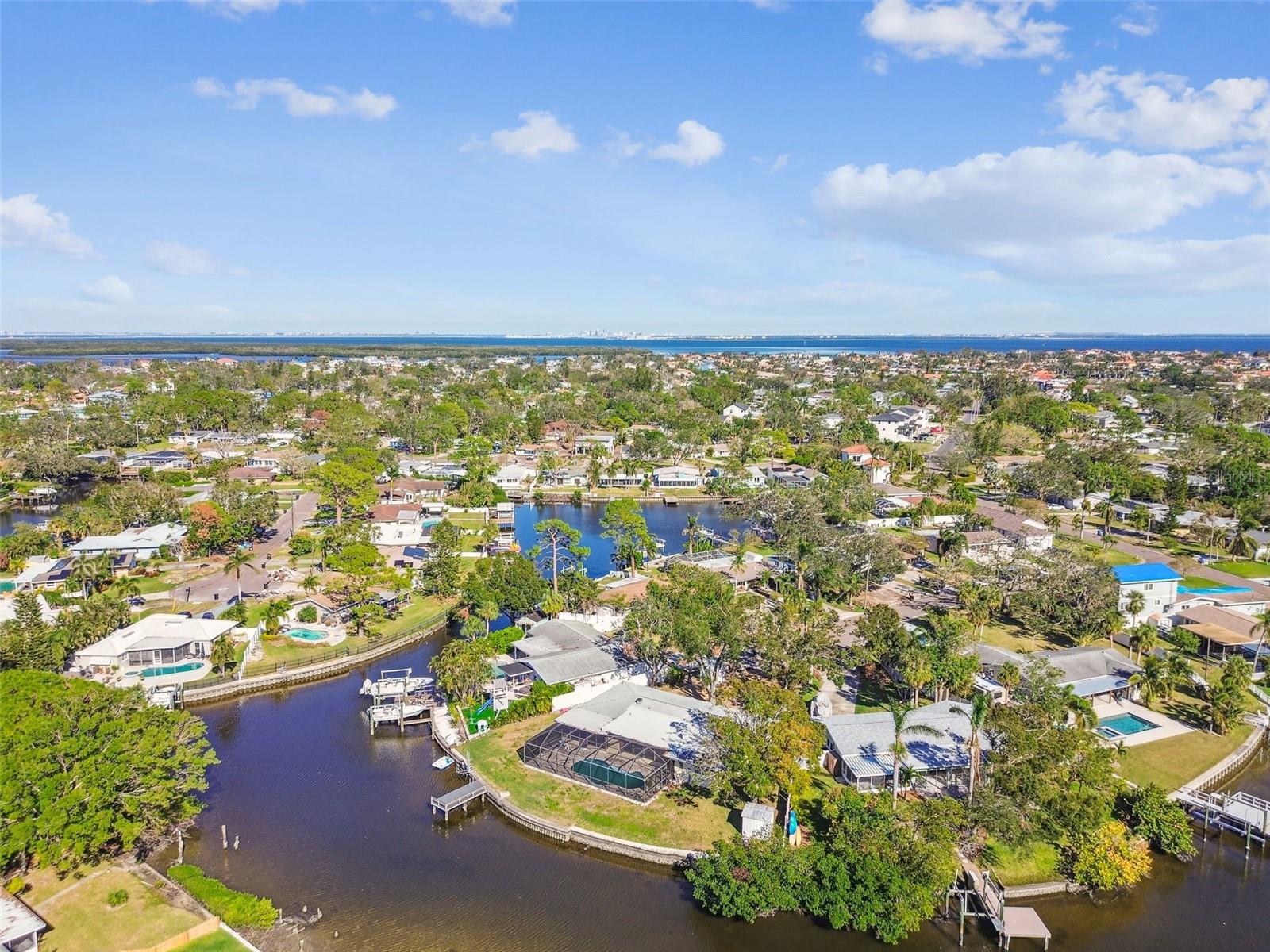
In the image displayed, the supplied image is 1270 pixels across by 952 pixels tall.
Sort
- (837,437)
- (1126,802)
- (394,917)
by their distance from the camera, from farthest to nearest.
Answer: (837,437) < (1126,802) < (394,917)

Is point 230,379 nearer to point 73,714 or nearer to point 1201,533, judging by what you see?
point 73,714

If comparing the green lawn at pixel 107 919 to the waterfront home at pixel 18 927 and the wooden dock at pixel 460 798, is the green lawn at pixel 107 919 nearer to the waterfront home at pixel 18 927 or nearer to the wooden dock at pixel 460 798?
the waterfront home at pixel 18 927

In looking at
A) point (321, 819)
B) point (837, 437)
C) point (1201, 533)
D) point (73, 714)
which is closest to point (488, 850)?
point (321, 819)

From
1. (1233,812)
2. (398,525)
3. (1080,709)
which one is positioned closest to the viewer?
(1233,812)

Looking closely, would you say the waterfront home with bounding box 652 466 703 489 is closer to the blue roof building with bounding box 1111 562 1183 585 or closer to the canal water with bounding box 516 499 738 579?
the canal water with bounding box 516 499 738 579

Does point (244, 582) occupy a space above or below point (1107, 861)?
above

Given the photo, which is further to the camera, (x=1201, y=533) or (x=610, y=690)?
(x=1201, y=533)

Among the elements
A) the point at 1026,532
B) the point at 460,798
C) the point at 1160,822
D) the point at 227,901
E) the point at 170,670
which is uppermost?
the point at 1026,532

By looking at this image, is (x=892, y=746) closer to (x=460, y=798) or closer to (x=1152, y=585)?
(x=460, y=798)

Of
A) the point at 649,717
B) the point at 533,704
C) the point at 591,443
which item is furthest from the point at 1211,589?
the point at 591,443
